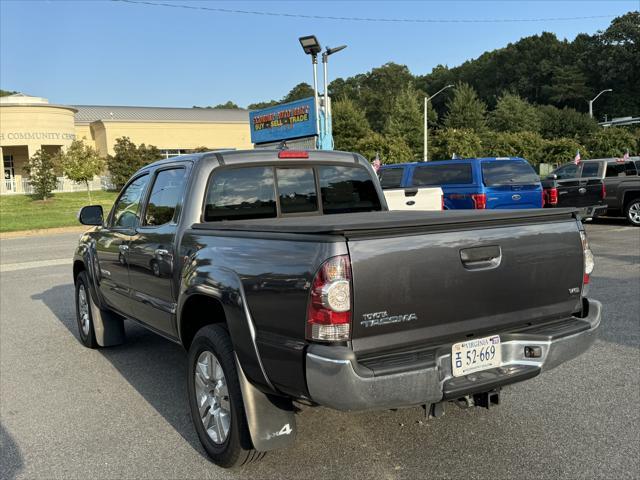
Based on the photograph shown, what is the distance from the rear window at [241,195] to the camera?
4.15 meters

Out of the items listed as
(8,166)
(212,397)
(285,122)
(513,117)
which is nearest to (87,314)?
(212,397)

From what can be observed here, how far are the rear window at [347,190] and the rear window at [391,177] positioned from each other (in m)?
10.3

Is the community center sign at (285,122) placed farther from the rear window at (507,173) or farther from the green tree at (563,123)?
the green tree at (563,123)

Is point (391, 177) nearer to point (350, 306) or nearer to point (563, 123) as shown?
point (350, 306)

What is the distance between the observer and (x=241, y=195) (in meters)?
4.29

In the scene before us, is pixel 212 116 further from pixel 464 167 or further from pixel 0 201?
pixel 464 167

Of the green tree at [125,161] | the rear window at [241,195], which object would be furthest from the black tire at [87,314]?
the green tree at [125,161]

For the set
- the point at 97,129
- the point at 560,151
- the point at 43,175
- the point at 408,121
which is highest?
the point at 97,129

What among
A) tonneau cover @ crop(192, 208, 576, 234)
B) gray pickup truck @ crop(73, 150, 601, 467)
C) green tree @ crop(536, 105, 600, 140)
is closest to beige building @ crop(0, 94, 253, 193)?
green tree @ crop(536, 105, 600, 140)

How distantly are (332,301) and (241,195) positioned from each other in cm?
189

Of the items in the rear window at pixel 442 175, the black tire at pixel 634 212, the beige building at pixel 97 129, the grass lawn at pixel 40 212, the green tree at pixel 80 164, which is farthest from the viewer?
the beige building at pixel 97 129

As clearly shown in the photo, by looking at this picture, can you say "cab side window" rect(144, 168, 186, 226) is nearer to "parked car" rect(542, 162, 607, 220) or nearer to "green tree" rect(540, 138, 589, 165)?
"parked car" rect(542, 162, 607, 220)

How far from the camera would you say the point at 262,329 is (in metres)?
2.96

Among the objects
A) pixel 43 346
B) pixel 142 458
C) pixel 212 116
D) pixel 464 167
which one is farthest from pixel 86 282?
pixel 212 116
